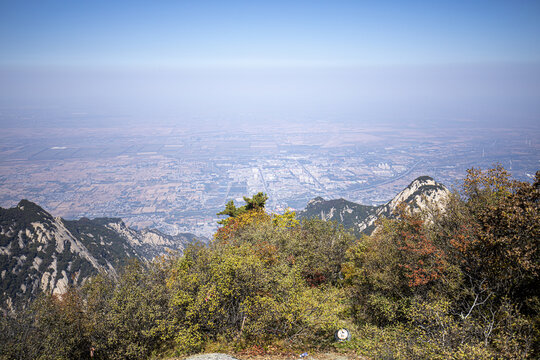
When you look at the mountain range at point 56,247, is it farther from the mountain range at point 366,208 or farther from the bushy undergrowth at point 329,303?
the bushy undergrowth at point 329,303

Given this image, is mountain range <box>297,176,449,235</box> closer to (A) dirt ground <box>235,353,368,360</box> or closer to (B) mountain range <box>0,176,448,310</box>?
(B) mountain range <box>0,176,448,310</box>

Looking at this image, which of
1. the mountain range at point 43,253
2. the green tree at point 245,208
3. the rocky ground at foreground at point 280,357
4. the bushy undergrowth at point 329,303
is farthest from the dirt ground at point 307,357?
the mountain range at point 43,253

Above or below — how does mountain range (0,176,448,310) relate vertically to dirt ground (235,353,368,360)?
below

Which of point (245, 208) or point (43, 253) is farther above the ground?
point (245, 208)

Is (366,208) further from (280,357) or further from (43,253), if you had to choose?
(43,253)

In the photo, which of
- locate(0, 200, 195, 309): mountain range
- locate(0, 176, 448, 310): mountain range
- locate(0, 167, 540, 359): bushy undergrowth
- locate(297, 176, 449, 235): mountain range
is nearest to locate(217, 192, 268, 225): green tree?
locate(0, 176, 448, 310): mountain range

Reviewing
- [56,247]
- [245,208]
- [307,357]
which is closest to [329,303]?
[307,357]

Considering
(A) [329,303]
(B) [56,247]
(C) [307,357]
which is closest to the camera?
(C) [307,357]

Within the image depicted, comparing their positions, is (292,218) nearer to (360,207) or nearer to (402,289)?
(402,289)
